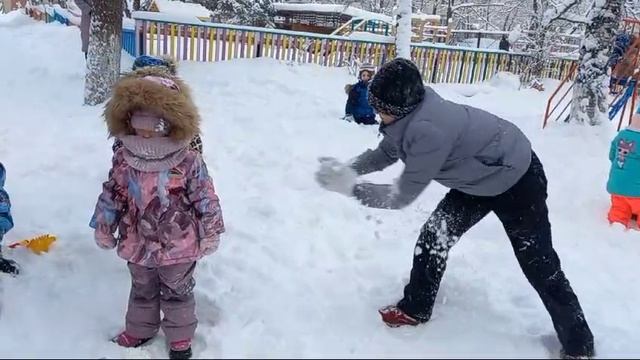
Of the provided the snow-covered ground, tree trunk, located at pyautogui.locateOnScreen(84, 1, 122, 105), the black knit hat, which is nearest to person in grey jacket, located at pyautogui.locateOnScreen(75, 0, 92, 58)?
tree trunk, located at pyautogui.locateOnScreen(84, 1, 122, 105)

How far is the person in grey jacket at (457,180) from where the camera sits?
102 inches

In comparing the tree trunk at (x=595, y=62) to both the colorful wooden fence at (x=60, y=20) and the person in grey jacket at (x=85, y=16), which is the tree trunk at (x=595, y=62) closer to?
the person in grey jacket at (x=85, y=16)

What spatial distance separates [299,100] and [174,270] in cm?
627

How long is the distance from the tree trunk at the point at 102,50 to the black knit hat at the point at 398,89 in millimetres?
5705

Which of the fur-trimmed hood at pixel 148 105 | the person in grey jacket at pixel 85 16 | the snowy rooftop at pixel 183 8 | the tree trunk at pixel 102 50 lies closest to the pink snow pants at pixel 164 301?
the fur-trimmed hood at pixel 148 105

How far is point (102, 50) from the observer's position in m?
7.50

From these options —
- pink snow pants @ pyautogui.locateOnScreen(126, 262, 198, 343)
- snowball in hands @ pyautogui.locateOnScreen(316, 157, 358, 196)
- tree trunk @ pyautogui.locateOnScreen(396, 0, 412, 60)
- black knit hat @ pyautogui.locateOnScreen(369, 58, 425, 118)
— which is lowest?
pink snow pants @ pyautogui.locateOnScreen(126, 262, 198, 343)

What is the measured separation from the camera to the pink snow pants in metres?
2.71

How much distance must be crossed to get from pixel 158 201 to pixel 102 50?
560cm

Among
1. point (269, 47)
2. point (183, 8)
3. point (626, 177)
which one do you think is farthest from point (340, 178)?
point (183, 8)

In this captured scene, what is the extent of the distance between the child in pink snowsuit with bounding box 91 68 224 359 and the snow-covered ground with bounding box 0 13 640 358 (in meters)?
0.27

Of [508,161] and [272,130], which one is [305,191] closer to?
[272,130]

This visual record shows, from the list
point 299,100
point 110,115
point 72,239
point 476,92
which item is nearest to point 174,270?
point 110,115

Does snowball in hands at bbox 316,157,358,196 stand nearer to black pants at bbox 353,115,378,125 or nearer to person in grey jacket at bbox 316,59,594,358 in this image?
person in grey jacket at bbox 316,59,594,358
